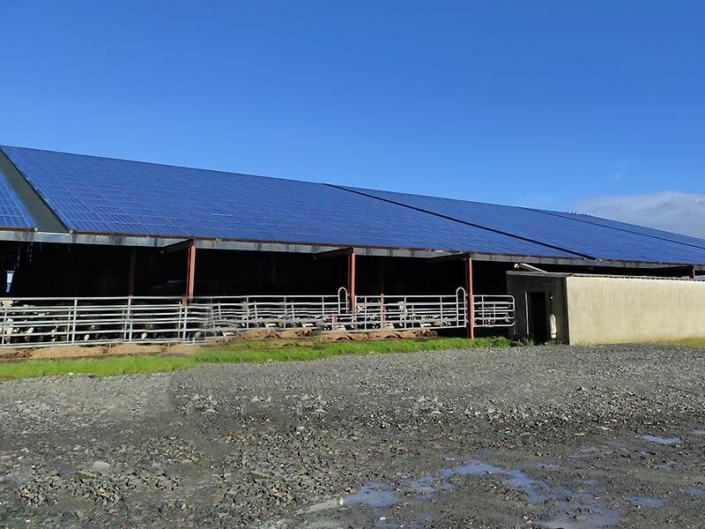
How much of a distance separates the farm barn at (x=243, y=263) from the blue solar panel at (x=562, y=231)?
1.42 feet

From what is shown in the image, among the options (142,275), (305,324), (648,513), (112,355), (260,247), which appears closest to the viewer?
(648,513)

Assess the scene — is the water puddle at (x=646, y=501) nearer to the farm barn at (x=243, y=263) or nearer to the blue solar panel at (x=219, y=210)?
the farm barn at (x=243, y=263)

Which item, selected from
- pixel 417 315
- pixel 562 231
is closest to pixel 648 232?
pixel 562 231

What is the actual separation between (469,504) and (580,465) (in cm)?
158

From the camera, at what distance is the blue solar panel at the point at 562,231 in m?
25.6

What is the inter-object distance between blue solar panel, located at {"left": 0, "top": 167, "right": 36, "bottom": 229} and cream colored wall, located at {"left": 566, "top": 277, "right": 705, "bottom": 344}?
581 inches

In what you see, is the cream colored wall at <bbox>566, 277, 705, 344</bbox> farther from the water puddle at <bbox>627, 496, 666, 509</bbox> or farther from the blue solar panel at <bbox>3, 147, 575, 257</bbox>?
the water puddle at <bbox>627, 496, 666, 509</bbox>

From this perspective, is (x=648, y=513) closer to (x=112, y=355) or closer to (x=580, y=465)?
(x=580, y=465)

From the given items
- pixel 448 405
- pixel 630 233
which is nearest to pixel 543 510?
pixel 448 405

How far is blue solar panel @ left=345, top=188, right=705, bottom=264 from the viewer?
83.9 feet

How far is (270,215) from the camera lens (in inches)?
790

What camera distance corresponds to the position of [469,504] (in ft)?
14.0

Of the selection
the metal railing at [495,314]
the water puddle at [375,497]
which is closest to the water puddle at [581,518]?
the water puddle at [375,497]

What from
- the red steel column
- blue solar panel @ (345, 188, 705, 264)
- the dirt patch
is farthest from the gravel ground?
blue solar panel @ (345, 188, 705, 264)
